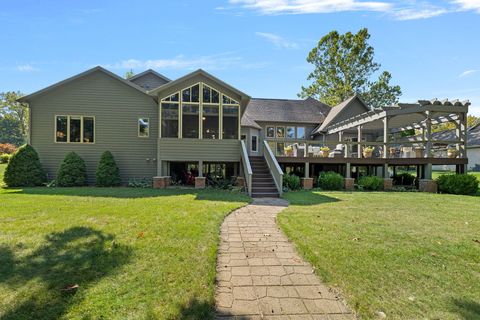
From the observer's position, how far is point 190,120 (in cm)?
1331

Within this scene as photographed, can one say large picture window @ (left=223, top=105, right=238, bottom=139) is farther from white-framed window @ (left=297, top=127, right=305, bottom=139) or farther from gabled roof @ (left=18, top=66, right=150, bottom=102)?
white-framed window @ (left=297, top=127, right=305, bottom=139)

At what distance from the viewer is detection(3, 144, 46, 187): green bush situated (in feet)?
41.0

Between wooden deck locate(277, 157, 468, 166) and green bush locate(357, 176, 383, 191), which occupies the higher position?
wooden deck locate(277, 157, 468, 166)

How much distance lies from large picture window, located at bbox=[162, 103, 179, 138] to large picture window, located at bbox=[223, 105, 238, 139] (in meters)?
2.41

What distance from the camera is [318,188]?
13555mm

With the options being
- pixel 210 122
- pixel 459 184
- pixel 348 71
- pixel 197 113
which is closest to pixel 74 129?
pixel 197 113

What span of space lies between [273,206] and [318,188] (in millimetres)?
5794

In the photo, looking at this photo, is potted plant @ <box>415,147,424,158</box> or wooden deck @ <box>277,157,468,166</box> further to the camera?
potted plant @ <box>415,147,424,158</box>

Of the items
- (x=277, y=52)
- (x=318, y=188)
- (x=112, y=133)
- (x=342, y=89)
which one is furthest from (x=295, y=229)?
(x=342, y=89)

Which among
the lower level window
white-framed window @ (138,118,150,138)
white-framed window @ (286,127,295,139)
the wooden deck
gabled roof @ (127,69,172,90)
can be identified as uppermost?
gabled roof @ (127,69,172,90)

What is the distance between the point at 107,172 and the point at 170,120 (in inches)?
160

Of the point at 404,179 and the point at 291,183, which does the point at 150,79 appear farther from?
the point at 404,179

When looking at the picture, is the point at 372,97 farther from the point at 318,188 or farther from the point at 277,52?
the point at 318,188

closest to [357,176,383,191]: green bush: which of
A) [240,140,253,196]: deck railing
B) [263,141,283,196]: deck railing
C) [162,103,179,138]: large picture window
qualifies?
[263,141,283,196]: deck railing
